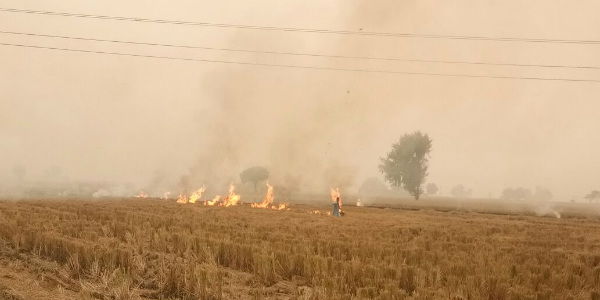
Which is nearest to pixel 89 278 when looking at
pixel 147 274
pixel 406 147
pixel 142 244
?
pixel 147 274

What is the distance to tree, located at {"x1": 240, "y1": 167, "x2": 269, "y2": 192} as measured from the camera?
131 m

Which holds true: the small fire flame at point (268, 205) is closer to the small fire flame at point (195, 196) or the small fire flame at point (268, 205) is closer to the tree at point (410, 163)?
the small fire flame at point (195, 196)

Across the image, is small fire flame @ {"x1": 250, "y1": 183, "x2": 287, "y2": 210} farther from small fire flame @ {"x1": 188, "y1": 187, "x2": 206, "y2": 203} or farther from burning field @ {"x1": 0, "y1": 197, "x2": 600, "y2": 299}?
burning field @ {"x1": 0, "y1": 197, "x2": 600, "y2": 299}

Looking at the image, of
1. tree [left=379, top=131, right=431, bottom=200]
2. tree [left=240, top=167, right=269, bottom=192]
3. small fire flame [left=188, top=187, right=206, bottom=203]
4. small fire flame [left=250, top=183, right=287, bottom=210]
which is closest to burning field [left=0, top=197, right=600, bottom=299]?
Result: small fire flame [left=250, top=183, right=287, bottom=210]

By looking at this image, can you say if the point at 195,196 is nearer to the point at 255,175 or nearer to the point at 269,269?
the point at 269,269

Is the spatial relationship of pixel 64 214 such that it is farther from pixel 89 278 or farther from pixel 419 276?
pixel 419 276

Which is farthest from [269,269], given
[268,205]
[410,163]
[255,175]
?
[255,175]

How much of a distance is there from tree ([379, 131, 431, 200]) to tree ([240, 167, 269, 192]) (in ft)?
157

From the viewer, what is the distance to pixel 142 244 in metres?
13.2

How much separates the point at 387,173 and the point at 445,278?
283 ft

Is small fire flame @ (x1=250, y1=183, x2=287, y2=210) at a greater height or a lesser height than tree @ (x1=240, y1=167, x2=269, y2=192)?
lesser

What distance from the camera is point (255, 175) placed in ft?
432

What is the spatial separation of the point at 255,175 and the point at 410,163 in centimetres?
5616

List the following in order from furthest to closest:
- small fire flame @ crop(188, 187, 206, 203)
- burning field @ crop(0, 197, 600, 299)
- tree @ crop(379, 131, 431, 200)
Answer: tree @ crop(379, 131, 431, 200) < small fire flame @ crop(188, 187, 206, 203) < burning field @ crop(0, 197, 600, 299)
